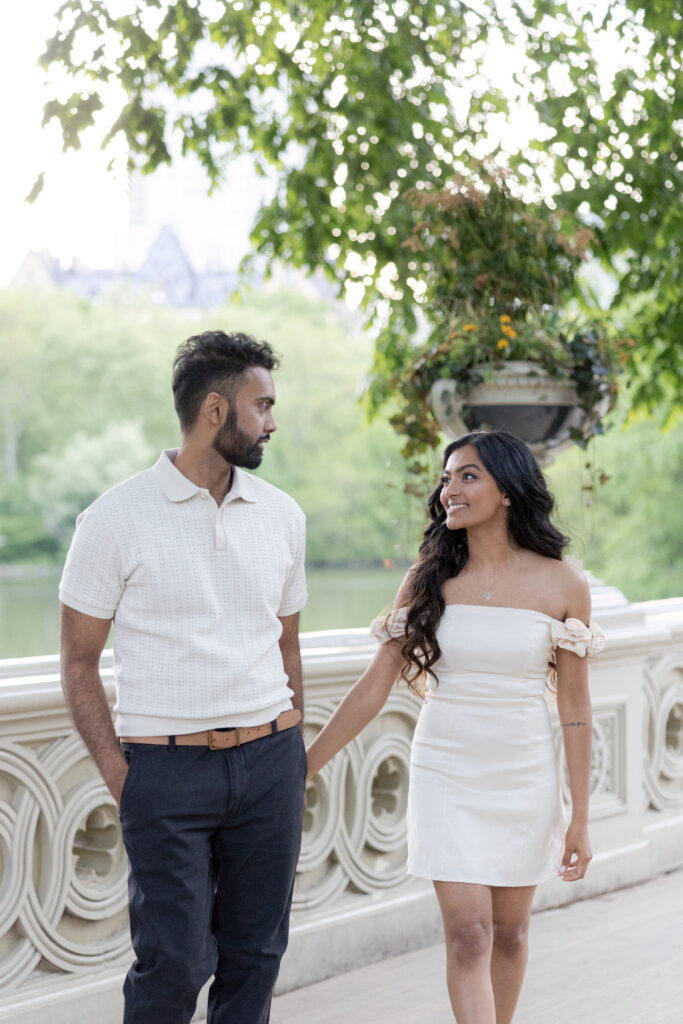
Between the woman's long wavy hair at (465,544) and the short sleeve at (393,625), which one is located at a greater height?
the woman's long wavy hair at (465,544)

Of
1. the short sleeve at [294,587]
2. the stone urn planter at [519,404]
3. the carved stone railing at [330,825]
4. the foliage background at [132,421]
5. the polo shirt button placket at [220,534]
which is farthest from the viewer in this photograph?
the foliage background at [132,421]

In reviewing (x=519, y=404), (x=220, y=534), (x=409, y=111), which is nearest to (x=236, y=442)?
(x=220, y=534)

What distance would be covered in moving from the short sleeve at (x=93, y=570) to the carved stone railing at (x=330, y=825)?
83cm

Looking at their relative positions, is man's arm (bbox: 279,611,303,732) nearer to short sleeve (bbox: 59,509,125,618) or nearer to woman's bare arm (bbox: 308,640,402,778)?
woman's bare arm (bbox: 308,640,402,778)

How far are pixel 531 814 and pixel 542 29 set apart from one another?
20.6 ft

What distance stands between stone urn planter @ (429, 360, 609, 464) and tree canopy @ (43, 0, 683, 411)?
297 cm

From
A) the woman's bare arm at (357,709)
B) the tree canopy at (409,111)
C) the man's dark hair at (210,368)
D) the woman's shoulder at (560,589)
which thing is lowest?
the woman's bare arm at (357,709)

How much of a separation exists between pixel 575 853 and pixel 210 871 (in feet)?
2.64

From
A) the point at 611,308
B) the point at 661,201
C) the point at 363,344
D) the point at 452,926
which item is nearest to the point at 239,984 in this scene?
the point at 452,926

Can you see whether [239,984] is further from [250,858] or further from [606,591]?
[606,591]

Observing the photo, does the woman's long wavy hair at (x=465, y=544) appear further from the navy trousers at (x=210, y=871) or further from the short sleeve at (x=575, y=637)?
the navy trousers at (x=210, y=871)

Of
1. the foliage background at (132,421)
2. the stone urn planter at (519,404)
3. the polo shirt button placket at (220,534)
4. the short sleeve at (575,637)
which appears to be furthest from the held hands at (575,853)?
the foliage background at (132,421)

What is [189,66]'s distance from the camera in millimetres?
7434

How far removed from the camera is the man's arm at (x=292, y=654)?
2625mm
